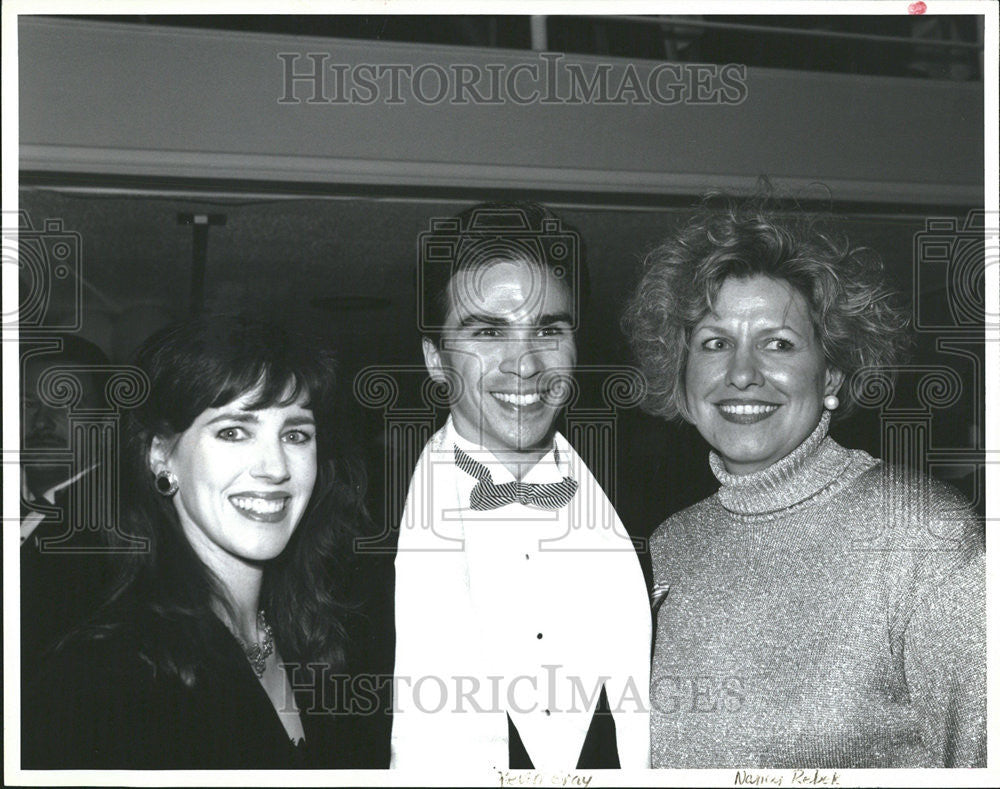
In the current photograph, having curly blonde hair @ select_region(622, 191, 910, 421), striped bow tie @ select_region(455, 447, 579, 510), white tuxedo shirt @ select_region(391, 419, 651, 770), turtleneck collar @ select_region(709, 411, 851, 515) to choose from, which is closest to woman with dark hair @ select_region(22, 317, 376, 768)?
white tuxedo shirt @ select_region(391, 419, 651, 770)

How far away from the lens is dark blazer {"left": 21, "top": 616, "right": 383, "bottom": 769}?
3146 mm

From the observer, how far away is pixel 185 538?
3.17 meters

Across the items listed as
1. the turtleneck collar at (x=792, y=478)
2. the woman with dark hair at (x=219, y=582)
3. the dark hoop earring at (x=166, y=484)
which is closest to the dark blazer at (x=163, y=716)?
the woman with dark hair at (x=219, y=582)

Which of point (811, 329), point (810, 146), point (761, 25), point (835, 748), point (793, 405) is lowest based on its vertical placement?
point (835, 748)

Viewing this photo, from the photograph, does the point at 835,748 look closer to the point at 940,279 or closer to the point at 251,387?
the point at 940,279

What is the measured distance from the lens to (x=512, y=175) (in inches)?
127

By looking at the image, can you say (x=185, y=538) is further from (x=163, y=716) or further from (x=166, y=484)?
(x=163, y=716)

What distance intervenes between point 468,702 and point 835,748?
41.2 inches

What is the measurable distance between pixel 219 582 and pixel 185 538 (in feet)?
0.52

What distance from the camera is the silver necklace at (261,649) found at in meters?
3.20

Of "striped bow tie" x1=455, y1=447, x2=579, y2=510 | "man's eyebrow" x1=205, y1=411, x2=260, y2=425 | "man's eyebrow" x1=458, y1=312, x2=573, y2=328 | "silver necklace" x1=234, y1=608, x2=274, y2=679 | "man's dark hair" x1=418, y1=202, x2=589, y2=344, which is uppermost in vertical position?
"man's dark hair" x1=418, y1=202, x2=589, y2=344

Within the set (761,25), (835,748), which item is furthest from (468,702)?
(761,25)

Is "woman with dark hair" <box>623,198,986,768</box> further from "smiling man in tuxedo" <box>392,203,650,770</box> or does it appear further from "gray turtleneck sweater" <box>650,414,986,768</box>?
"smiling man in tuxedo" <box>392,203,650,770</box>

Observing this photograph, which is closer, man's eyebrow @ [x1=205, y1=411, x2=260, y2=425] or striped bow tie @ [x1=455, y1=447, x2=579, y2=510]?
man's eyebrow @ [x1=205, y1=411, x2=260, y2=425]
